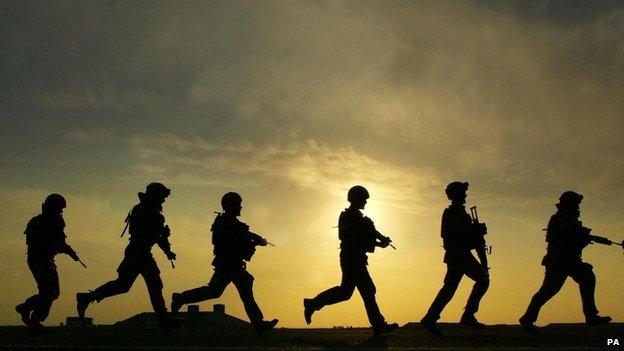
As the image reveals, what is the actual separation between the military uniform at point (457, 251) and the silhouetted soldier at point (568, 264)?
0.99 meters

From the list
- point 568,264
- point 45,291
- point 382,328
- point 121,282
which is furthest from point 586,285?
point 45,291

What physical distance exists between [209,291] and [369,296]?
→ 8.22ft

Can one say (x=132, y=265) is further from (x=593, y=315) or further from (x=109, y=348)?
(x=593, y=315)

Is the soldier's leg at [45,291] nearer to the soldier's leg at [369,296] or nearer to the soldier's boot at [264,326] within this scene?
the soldier's boot at [264,326]

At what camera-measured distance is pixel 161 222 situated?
11.5m

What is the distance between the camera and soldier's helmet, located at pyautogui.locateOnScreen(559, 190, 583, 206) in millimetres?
11703

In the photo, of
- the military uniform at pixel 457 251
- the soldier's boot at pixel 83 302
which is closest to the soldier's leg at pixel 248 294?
the soldier's boot at pixel 83 302

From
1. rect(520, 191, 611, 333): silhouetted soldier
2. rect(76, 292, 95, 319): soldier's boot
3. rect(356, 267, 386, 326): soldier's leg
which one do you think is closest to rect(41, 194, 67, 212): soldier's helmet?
rect(76, 292, 95, 319): soldier's boot

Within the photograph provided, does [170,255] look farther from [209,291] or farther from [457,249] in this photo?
[457,249]

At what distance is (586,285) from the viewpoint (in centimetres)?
1136

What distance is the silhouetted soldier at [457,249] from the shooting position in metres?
10.8

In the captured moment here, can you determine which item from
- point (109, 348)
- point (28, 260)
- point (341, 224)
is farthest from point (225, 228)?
point (109, 348)

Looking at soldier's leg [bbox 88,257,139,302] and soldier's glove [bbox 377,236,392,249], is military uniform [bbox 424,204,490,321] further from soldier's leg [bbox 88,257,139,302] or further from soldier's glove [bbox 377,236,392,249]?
soldier's leg [bbox 88,257,139,302]

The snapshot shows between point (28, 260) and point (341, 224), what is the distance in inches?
200
